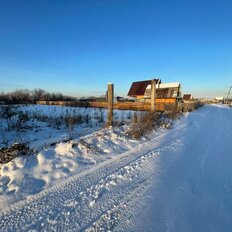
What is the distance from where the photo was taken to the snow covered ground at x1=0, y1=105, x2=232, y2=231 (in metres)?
2.30

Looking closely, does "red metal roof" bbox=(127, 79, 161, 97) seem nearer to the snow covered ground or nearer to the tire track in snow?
the snow covered ground

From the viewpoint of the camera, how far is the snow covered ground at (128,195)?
90.7 inches

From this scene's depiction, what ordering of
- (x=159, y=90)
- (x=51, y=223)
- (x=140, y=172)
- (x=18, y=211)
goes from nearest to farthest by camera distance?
(x=51, y=223) → (x=18, y=211) → (x=140, y=172) → (x=159, y=90)

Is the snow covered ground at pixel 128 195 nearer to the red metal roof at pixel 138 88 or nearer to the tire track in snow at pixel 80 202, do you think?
the tire track in snow at pixel 80 202

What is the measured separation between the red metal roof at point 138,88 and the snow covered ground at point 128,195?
3851cm

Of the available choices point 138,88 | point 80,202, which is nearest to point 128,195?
point 80,202

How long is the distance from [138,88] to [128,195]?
4211cm

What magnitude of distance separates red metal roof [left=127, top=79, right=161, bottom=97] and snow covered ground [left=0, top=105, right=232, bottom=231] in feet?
126

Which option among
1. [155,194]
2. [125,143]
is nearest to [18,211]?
[155,194]

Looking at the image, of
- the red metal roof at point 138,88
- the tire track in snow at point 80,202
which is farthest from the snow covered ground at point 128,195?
the red metal roof at point 138,88

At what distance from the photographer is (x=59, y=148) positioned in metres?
4.49

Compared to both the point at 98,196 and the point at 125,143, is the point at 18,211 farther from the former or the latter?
the point at 125,143

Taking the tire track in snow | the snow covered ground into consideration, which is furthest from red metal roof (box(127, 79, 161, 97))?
the tire track in snow

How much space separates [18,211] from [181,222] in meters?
2.12
